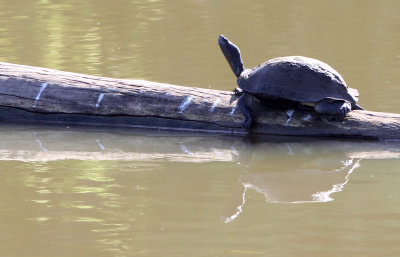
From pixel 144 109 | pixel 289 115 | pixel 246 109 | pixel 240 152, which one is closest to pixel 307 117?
pixel 289 115

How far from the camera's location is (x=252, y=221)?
15.8 feet

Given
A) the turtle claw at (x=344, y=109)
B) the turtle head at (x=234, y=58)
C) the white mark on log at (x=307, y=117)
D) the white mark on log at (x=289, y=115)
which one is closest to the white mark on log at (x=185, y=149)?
the white mark on log at (x=289, y=115)

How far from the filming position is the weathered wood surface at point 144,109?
6.81 m

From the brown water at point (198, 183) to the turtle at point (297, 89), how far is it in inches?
12.7

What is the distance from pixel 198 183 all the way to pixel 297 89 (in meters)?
1.56

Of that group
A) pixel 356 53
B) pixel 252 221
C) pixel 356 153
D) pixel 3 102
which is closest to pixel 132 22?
pixel 356 53

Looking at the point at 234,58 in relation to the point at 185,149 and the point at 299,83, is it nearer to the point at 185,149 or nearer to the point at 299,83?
the point at 299,83

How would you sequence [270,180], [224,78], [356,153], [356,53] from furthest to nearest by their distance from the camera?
1. [356,53]
2. [224,78]
3. [356,153]
4. [270,180]

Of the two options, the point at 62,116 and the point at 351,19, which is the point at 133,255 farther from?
the point at 351,19

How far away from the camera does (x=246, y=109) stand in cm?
698

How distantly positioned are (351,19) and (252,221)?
9.61 m

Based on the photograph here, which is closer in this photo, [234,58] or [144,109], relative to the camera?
[144,109]

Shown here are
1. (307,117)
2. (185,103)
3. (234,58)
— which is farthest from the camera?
(234,58)

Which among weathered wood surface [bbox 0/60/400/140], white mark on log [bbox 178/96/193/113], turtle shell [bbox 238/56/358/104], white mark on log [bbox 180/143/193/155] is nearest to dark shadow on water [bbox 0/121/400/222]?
white mark on log [bbox 180/143/193/155]
